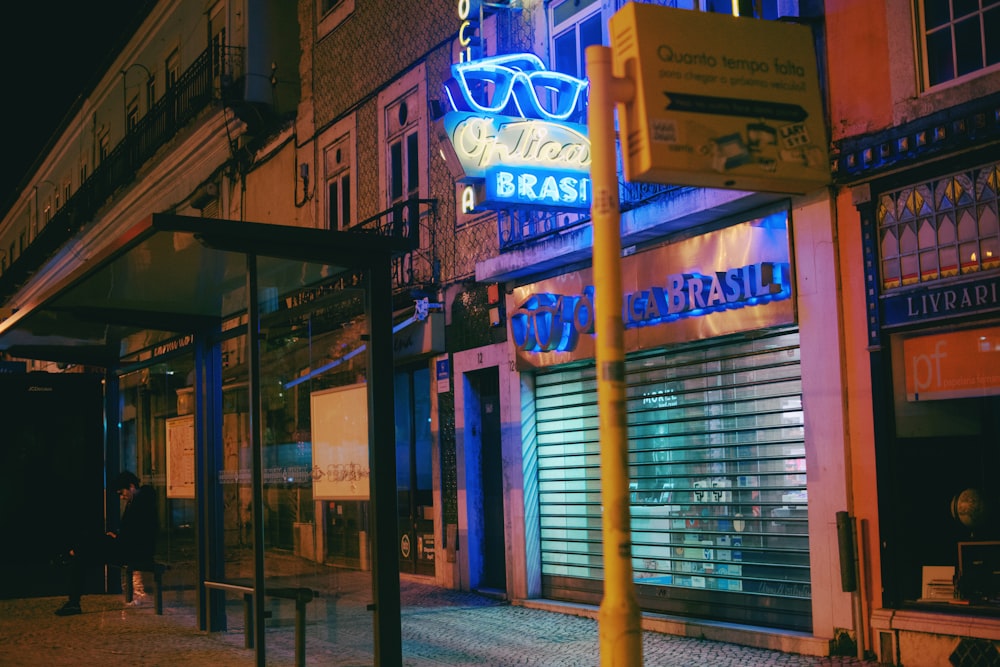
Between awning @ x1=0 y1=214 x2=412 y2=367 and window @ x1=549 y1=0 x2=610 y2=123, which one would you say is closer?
awning @ x1=0 y1=214 x2=412 y2=367

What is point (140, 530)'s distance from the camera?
43.3 ft

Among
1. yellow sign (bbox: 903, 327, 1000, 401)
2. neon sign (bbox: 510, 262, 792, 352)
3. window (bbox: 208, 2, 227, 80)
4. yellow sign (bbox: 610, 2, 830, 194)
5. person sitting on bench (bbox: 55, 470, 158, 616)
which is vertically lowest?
person sitting on bench (bbox: 55, 470, 158, 616)

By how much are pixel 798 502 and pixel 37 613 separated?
9696 millimetres

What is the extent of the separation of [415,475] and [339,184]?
5741 mm

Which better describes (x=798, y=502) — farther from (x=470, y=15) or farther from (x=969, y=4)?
(x=470, y=15)

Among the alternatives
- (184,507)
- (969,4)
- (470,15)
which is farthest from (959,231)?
(184,507)

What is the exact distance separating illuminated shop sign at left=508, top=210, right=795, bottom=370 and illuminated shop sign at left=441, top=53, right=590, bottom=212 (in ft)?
3.70

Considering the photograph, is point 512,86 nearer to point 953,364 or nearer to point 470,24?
point 470,24

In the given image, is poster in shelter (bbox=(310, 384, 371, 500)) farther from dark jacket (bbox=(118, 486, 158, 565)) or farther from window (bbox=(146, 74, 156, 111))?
window (bbox=(146, 74, 156, 111))

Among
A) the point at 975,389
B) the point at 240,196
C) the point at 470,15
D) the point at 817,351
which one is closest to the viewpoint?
the point at 975,389

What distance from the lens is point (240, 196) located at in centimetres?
2350

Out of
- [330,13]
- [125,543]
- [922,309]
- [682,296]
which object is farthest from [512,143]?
[330,13]

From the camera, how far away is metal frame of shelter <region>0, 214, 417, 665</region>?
8.02m

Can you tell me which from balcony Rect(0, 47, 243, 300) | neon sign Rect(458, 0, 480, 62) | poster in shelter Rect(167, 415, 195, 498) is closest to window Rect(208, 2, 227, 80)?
balcony Rect(0, 47, 243, 300)
